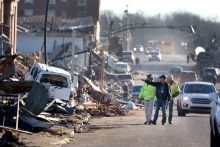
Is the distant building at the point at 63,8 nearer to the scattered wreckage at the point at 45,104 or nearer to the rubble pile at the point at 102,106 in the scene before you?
the rubble pile at the point at 102,106

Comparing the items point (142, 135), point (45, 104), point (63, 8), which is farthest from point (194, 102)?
point (63, 8)

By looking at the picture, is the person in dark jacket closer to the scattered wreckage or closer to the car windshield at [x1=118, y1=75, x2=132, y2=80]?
the scattered wreckage

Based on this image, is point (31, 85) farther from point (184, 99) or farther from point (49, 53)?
point (49, 53)

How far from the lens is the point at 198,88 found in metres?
Result: 33.1

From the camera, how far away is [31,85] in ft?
62.1

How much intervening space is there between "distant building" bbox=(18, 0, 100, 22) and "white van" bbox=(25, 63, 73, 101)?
78402mm

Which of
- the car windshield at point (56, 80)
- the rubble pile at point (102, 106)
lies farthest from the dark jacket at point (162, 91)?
the car windshield at point (56, 80)

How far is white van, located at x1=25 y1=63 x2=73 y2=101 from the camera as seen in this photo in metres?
30.5

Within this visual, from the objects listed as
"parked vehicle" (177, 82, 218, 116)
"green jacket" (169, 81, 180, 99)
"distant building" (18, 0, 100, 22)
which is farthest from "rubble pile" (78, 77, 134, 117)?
"distant building" (18, 0, 100, 22)

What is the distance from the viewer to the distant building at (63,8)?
111562mm

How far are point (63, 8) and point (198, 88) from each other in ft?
268

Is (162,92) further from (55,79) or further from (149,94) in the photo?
(55,79)

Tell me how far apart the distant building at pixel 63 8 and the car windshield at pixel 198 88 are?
254 ft

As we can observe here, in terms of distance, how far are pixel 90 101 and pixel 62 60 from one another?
22.7 meters
